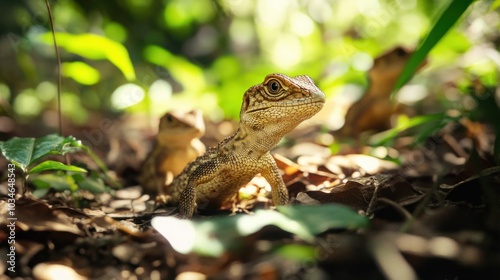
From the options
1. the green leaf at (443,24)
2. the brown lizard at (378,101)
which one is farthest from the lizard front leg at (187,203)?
the brown lizard at (378,101)

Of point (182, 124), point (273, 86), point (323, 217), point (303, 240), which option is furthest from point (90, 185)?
point (323, 217)

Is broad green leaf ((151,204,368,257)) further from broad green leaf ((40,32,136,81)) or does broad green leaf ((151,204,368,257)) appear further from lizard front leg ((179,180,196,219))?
broad green leaf ((40,32,136,81))

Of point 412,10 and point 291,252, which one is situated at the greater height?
point 412,10

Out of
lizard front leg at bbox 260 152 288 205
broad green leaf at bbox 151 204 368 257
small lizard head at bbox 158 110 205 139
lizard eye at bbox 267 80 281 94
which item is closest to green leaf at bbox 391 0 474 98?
lizard eye at bbox 267 80 281 94

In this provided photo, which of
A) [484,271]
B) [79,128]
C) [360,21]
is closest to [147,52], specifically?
[79,128]

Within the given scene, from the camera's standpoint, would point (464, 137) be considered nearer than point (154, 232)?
No

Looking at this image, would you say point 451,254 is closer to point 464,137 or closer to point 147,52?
point 464,137
